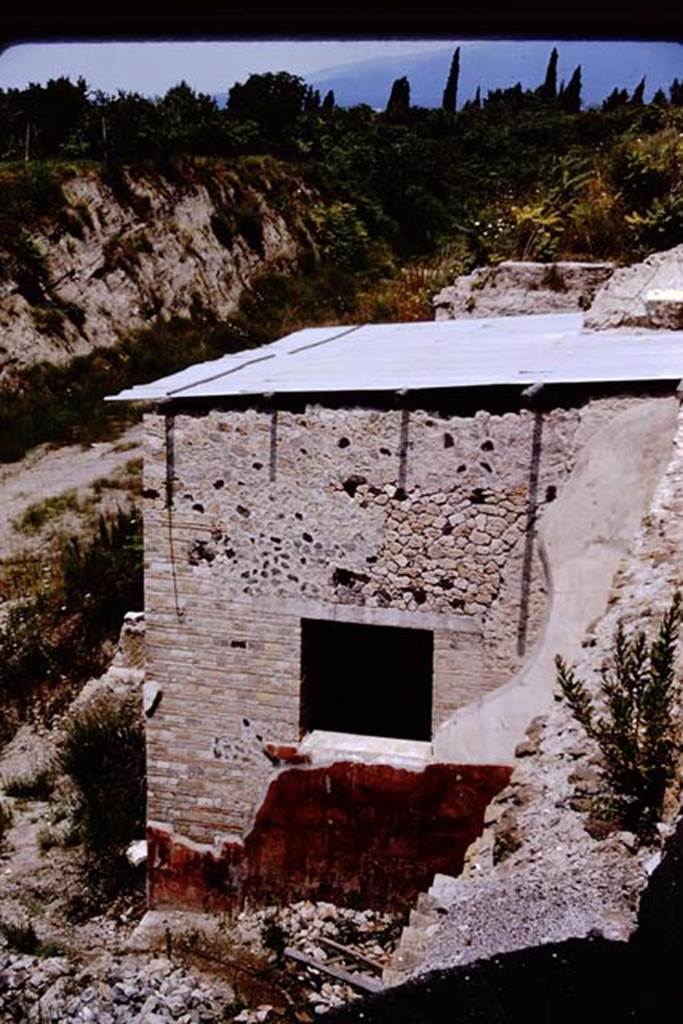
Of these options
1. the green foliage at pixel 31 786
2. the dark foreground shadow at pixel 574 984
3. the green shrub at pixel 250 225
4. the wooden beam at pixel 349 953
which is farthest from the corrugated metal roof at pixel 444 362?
the green shrub at pixel 250 225

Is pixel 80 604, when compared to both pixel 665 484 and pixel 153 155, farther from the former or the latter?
pixel 153 155

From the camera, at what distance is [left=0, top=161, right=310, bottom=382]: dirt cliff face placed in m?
22.5

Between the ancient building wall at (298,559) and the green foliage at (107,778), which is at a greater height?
the ancient building wall at (298,559)

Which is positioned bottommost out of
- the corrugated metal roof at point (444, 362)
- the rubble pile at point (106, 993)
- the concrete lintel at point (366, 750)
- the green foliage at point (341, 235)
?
the rubble pile at point (106, 993)

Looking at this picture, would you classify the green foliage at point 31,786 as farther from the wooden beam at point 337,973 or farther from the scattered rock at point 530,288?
the scattered rock at point 530,288

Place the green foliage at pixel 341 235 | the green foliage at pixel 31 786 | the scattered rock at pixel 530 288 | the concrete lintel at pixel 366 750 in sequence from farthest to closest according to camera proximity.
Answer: the green foliage at pixel 341 235 → the scattered rock at pixel 530 288 → the green foliage at pixel 31 786 → the concrete lintel at pixel 366 750

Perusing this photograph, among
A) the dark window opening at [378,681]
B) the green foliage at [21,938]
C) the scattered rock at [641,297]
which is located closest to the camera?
the green foliage at [21,938]

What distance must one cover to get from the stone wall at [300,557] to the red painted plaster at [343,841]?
0.66ft

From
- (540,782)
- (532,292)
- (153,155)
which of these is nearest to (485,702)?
(540,782)

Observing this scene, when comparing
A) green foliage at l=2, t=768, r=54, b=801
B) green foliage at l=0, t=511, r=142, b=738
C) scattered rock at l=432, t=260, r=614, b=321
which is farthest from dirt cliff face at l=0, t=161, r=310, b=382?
green foliage at l=2, t=768, r=54, b=801

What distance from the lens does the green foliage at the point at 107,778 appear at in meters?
9.15

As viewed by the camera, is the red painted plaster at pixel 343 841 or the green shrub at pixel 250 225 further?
the green shrub at pixel 250 225

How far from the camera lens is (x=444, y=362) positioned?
805 cm

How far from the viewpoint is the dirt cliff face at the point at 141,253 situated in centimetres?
2253
